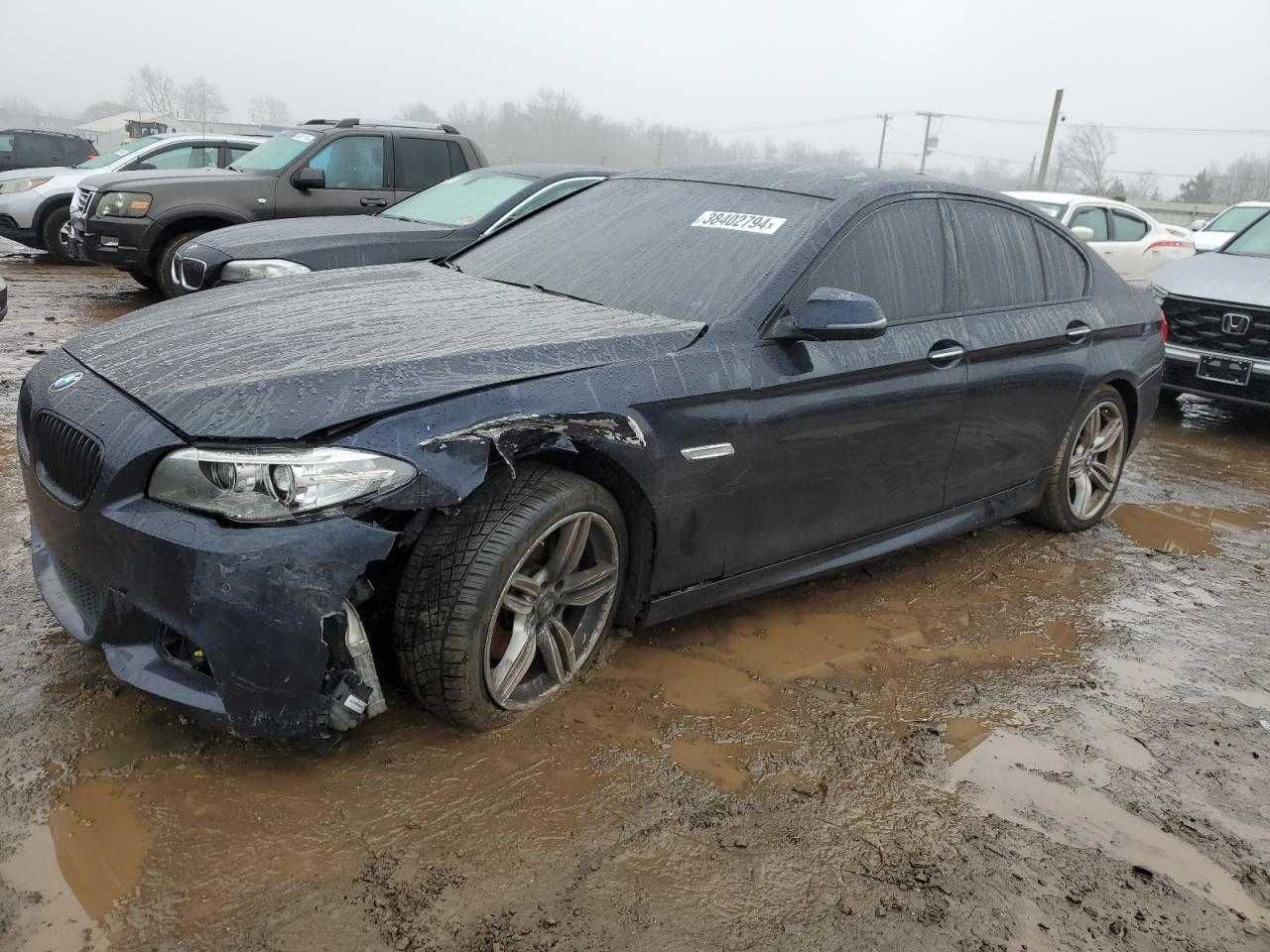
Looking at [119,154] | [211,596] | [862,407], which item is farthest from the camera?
[119,154]

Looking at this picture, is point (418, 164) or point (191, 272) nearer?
point (191, 272)

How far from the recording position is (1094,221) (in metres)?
11.6

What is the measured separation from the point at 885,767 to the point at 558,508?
1.20 meters

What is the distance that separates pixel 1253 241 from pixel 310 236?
7.29 meters

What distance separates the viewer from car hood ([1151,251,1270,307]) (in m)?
6.99

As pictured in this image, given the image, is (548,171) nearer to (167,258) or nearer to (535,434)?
(167,258)

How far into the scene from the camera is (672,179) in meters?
3.95

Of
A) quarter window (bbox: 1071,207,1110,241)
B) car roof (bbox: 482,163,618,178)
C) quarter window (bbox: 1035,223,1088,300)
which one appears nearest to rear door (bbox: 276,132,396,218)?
car roof (bbox: 482,163,618,178)

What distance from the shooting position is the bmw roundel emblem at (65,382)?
2680 mm

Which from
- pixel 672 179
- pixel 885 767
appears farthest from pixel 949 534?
pixel 672 179

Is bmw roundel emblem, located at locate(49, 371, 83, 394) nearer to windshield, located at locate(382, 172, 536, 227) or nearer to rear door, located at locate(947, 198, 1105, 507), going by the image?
rear door, located at locate(947, 198, 1105, 507)

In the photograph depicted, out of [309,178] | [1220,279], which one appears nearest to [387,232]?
[309,178]

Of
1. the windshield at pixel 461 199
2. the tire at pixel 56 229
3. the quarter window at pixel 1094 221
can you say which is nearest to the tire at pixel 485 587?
the windshield at pixel 461 199

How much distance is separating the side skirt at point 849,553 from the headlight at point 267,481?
1.09 metres
